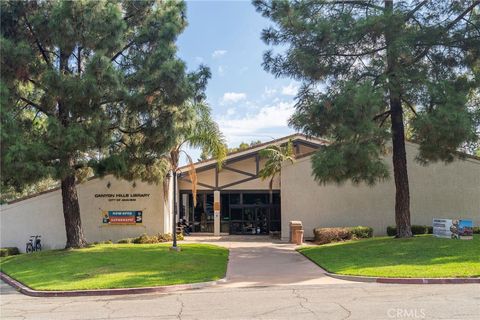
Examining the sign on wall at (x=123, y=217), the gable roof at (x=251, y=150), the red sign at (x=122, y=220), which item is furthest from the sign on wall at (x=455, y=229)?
the red sign at (x=122, y=220)

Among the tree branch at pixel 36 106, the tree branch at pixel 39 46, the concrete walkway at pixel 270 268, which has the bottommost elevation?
the concrete walkway at pixel 270 268

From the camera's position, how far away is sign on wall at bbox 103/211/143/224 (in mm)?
29422

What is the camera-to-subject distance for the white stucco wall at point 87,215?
29422 millimetres

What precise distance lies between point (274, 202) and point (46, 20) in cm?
1954

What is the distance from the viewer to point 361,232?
2603cm

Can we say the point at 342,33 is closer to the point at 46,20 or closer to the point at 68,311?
the point at 46,20

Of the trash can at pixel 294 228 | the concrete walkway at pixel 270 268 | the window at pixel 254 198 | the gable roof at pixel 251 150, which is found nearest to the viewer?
the concrete walkway at pixel 270 268

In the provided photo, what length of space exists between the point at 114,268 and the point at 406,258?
974 centimetres

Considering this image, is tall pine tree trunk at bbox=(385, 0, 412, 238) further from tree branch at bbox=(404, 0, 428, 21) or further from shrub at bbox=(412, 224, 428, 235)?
shrub at bbox=(412, 224, 428, 235)

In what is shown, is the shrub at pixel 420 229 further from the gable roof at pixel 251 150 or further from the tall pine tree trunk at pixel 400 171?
the gable roof at pixel 251 150

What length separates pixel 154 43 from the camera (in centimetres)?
2222

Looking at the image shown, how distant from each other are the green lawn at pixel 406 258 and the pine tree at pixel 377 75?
272 cm

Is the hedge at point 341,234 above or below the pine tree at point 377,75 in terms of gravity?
below

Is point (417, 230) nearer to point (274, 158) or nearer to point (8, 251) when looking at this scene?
point (274, 158)
